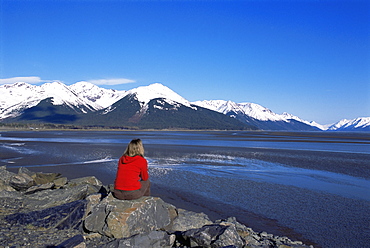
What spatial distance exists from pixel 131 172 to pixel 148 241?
6.36ft

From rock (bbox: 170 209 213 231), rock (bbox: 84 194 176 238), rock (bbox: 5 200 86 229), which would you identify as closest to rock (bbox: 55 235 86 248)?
rock (bbox: 84 194 176 238)

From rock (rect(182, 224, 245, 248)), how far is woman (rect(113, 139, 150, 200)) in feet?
6.29

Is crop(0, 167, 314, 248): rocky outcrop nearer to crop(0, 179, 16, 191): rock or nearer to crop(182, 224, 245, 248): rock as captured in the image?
crop(182, 224, 245, 248): rock

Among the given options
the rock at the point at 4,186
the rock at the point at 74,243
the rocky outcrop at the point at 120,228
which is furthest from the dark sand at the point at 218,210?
the rock at the point at 4,186

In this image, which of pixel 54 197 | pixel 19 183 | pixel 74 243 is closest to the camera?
pixel 74 243

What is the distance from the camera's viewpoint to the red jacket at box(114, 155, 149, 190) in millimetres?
9094

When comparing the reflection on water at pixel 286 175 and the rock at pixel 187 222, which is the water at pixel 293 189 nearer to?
the reflection on water at pixel 286 175

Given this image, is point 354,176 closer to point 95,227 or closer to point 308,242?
point 308,242

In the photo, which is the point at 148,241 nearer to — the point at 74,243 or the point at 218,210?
the point at 74,243

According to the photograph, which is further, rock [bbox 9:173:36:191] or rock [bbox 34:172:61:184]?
rock [bbox 34:172:61:184]

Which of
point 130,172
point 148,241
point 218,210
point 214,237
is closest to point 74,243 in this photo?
point 148,241

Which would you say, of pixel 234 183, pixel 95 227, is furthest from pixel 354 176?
pixel 95 227

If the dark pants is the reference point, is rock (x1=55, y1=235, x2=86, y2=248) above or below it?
below

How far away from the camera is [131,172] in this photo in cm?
916
